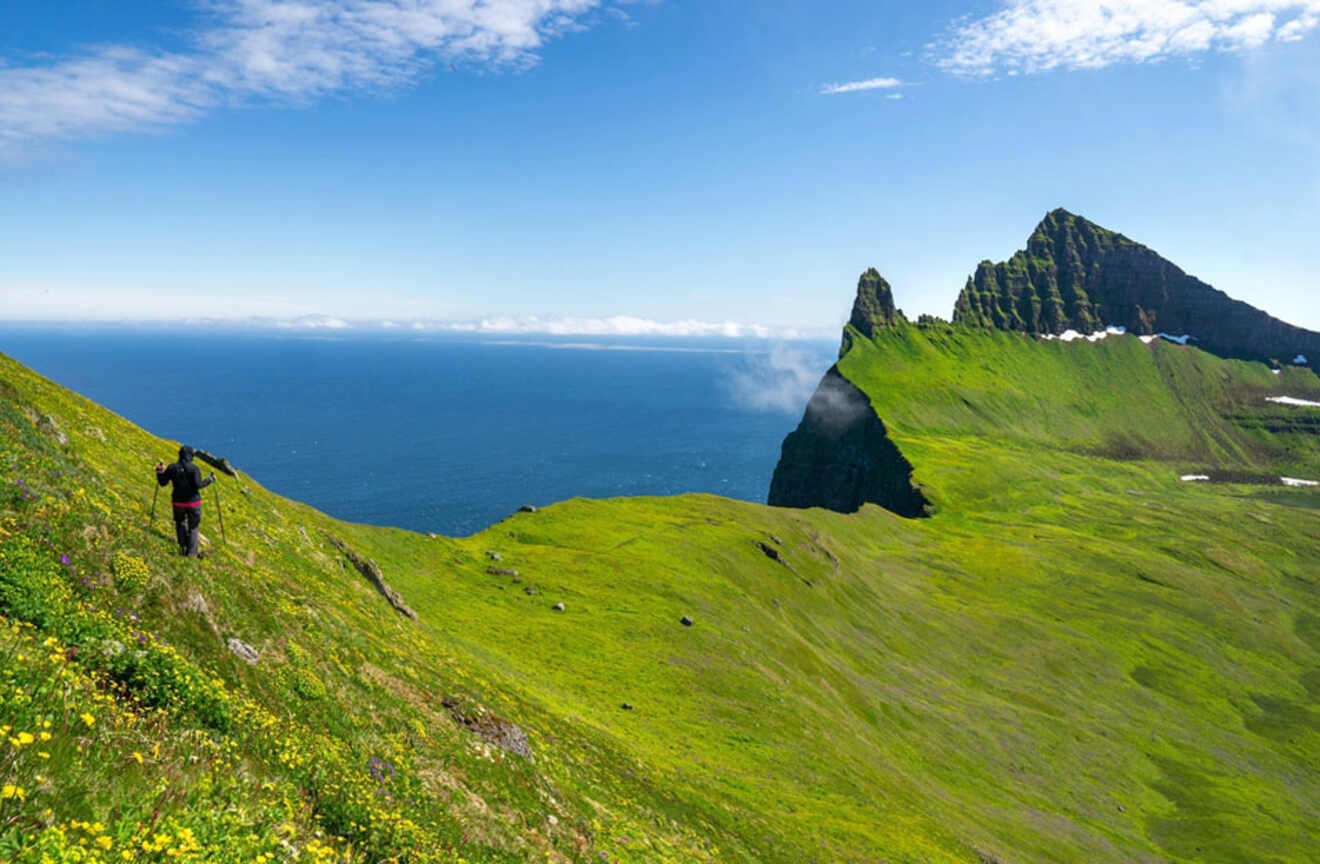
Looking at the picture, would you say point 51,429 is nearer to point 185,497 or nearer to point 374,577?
point 185,497

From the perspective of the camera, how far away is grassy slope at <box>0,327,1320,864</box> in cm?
1878

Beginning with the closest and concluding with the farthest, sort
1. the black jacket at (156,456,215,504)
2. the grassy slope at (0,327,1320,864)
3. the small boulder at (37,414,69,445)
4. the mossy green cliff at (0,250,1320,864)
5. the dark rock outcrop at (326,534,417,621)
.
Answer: the mossy green cliff at (0,250,1320,864) < the grassy slope at (0,327,1320,864) < the black jacket at (156,456,215,504) < the small boulder at (37,414,69,445) < the dark rock outcrop at (326,534,417,621)

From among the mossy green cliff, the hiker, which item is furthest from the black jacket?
the mossy green cliff

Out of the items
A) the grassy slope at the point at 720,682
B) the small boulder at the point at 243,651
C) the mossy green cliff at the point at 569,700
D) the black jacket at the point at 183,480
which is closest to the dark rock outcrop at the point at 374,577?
the mossy green cliff at the point at 569,700

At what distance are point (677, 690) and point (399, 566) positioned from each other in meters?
27.2

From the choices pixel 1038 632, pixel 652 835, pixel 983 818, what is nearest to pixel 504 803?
pixel 652 835

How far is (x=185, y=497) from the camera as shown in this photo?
1906cm

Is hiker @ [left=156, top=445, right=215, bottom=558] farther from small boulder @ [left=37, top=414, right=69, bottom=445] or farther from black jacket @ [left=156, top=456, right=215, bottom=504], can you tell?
small boulder @ [left=37, top=414, right=69, bottom=445]

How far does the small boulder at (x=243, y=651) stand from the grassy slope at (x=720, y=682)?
42 cm

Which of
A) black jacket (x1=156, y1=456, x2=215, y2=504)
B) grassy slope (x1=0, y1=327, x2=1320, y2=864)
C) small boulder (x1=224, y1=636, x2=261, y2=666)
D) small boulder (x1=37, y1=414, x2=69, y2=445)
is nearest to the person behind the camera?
small boulder (x1=224, y1=636, x2=261, y2=666)

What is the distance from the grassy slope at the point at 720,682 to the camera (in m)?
18.8

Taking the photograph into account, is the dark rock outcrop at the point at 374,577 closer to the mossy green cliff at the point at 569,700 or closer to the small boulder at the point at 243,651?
the mossy green cliff at the point at 569,700

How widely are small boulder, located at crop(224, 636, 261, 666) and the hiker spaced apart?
3985 millimetres

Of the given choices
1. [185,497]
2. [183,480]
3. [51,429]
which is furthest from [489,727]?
[51,429]
